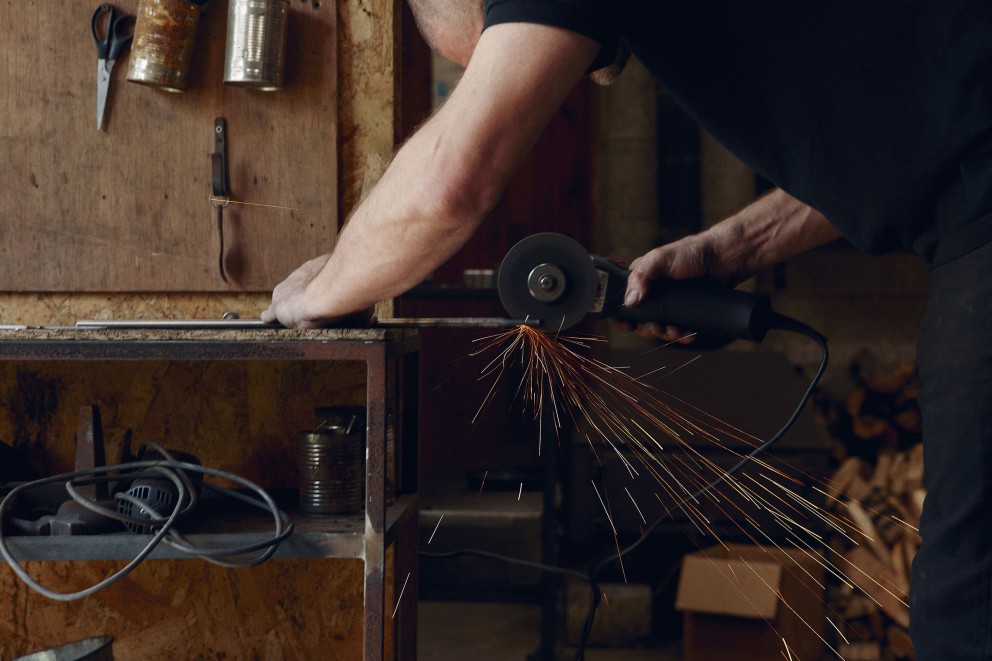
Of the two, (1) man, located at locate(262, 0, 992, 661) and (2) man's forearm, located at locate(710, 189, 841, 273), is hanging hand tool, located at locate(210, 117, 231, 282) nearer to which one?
(1) man, located at locate(262, 0, 992, 661)

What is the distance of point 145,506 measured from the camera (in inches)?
46.9

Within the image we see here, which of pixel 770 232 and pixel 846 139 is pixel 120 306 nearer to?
pixel 770 232

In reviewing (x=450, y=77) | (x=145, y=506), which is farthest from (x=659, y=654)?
(x=450, y=77)

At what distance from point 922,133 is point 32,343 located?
3.52 feet

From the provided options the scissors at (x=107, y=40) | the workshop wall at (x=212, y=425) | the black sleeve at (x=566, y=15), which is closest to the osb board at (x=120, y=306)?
the workshop wall at (x=212, y=425)

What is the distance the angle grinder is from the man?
20cm

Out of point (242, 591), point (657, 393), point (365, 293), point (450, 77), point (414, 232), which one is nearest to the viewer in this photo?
point (414, 232)

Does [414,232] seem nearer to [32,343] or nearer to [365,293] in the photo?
[365,293]

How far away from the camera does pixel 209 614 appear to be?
1.64 m

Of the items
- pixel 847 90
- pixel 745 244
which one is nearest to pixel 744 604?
pixel 745 244

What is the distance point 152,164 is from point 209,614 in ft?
2.69

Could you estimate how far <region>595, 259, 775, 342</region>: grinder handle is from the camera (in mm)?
1241

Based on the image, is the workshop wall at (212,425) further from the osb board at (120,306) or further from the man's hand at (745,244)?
the man's hand at (745,244)

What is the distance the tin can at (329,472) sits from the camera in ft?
4.33
